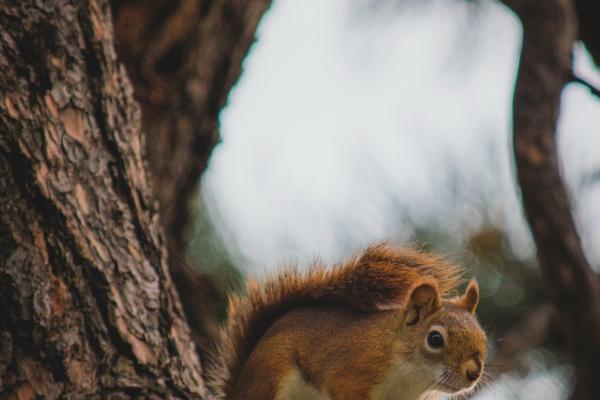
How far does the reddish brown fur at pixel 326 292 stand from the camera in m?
2.01

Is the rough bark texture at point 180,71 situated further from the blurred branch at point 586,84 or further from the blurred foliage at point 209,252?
→ the blurred branch at point 586,84

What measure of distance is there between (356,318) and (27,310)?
762 mm

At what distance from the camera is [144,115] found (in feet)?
8.54

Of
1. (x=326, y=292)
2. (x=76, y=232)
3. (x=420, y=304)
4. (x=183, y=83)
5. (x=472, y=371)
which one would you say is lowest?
(x=472, y=371)

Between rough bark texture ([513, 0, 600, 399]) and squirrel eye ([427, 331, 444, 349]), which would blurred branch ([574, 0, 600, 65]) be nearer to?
rough bark texture ([513, 0, 600, 399])

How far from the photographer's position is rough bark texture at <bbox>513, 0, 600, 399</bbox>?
1.91m

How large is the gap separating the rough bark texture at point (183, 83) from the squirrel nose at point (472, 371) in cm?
90

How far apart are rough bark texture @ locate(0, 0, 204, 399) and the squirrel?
0.19 m

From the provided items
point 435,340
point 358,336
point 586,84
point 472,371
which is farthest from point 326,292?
point 586,84

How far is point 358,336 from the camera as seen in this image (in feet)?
6.29

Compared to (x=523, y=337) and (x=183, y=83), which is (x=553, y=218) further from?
(x=183, y=83)

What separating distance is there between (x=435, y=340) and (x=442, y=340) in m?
0.02

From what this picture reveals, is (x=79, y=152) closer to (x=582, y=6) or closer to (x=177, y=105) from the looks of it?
(x=177, y=105)

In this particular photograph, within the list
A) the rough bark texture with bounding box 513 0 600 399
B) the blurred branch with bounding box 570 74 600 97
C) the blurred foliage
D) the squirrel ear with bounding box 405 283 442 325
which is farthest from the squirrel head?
the blurred foliage
